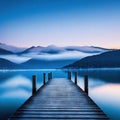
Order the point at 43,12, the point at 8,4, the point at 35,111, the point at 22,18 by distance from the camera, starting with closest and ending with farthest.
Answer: the point at 35,111 → the point at 8,4 → the point at 43,12 → the point at 22,18

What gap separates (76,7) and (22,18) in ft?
28.5

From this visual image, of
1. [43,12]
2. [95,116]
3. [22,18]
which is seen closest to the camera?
[95,116]

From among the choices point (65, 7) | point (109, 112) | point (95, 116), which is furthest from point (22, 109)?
point (65, 7)

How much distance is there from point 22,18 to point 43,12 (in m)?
4.06

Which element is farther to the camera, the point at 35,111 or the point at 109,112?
the point at 109,112

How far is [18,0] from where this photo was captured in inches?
990

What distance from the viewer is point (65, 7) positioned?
2766 cm

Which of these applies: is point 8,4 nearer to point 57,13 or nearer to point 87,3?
point 57,13

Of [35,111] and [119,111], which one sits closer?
[35,111]

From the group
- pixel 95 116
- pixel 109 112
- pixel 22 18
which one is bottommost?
pixel 109 112

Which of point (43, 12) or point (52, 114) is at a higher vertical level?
point (43, 12)

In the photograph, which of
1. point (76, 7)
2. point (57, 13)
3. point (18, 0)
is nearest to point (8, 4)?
point (18, 0)

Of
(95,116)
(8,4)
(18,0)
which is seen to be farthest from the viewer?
(8,4)

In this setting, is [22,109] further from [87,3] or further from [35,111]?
[87,3]
